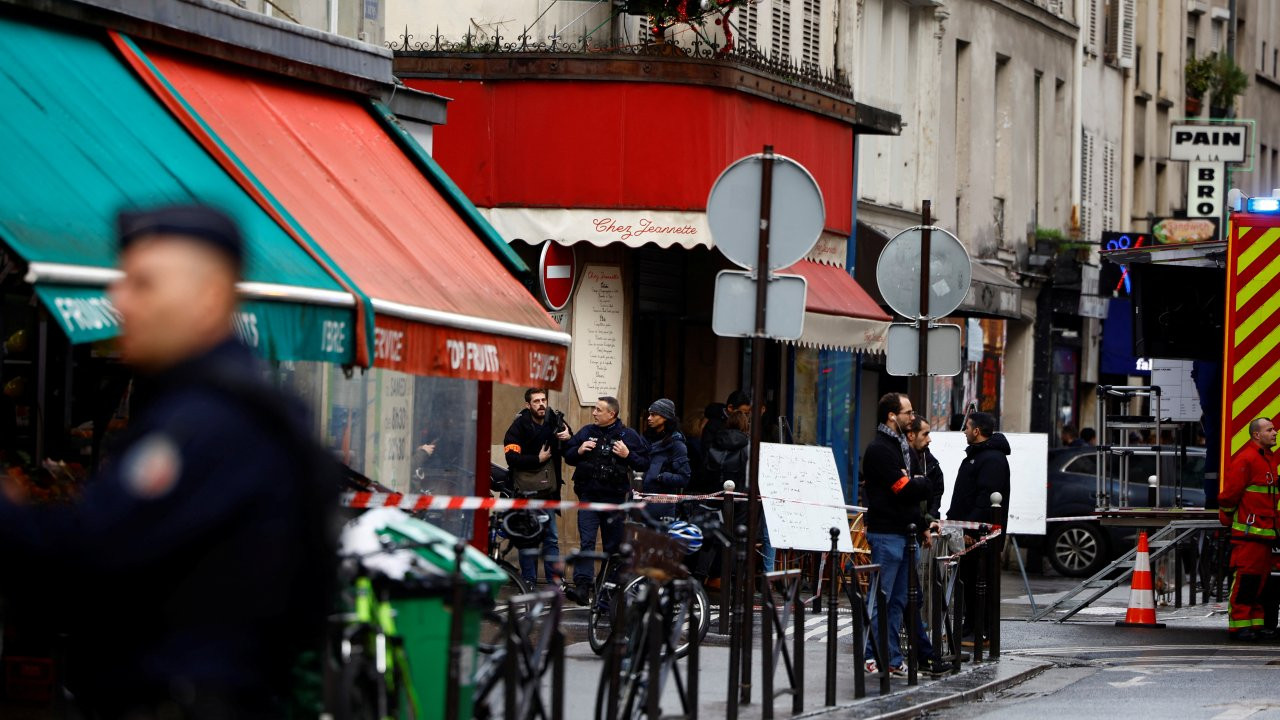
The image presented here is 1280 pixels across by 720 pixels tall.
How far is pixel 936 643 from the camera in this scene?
13.7 meters

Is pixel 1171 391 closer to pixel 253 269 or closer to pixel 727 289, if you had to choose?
pixel 727 289

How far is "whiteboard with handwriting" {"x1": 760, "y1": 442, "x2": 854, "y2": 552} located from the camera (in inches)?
A: 674

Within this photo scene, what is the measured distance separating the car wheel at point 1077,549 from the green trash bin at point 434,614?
1854cm

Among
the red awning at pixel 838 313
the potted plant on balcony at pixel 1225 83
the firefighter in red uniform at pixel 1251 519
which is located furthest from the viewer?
the potted plant on balcony at pixel 1225 83

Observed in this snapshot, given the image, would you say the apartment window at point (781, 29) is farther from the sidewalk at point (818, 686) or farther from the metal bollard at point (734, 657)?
the metal bollard at point (734, 657)

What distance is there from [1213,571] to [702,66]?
8.23m

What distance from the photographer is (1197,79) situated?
152 ft

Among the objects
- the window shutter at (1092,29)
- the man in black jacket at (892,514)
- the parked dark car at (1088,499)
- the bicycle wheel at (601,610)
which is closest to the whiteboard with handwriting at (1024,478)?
the parked dark car at (1088,499)

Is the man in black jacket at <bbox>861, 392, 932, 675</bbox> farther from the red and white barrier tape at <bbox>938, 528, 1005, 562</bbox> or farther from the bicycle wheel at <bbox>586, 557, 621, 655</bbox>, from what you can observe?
the bicycle wheel at <bbox>586, 557, 621, 655</bbox>

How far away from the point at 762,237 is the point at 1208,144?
103 feet

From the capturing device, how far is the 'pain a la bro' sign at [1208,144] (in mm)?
41031

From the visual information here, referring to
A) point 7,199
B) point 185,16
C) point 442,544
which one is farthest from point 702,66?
point 442,544

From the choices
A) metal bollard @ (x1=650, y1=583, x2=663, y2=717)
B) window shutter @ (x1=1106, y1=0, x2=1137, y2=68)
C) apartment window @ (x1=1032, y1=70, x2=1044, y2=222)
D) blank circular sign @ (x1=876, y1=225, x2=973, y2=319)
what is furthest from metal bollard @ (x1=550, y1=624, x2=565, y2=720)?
window shutter @ (x1=1106, y1=0, x2=1137, y2=68)

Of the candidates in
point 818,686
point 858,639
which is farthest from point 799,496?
point 858,639
